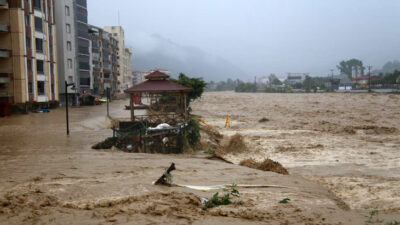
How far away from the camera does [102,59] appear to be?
81312mm

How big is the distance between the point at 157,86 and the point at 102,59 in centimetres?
6595

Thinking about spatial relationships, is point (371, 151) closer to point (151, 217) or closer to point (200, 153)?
point (200, 153)

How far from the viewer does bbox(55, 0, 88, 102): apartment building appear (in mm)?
53969

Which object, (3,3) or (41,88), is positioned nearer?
(3,3)

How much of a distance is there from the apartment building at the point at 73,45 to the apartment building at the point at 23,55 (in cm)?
1121

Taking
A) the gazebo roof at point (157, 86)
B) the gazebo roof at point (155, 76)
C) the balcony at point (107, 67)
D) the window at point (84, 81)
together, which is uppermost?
the balcony at point (107, 67)

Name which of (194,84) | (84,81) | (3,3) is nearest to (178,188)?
(194,84)

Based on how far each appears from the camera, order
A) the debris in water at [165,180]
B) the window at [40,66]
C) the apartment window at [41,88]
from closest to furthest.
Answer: the debris in water at [165,180] < the window at [40,66] < the apartment window at [41,88]

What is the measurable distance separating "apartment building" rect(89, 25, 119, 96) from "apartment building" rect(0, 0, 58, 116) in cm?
3176

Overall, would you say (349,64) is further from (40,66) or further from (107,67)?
(40,66)

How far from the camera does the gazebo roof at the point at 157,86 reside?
18.4m

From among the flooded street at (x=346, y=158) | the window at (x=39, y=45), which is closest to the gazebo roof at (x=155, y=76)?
the flooded street at (x=346, y=158)

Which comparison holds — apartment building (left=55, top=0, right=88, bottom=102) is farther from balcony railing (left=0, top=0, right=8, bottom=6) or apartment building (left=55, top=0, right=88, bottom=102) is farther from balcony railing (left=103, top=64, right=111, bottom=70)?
balcony railing (left=103, top=64, right=111, bottom=70)

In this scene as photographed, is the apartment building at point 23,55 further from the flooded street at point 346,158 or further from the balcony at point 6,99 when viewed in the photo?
the flooded street at point 346,158
